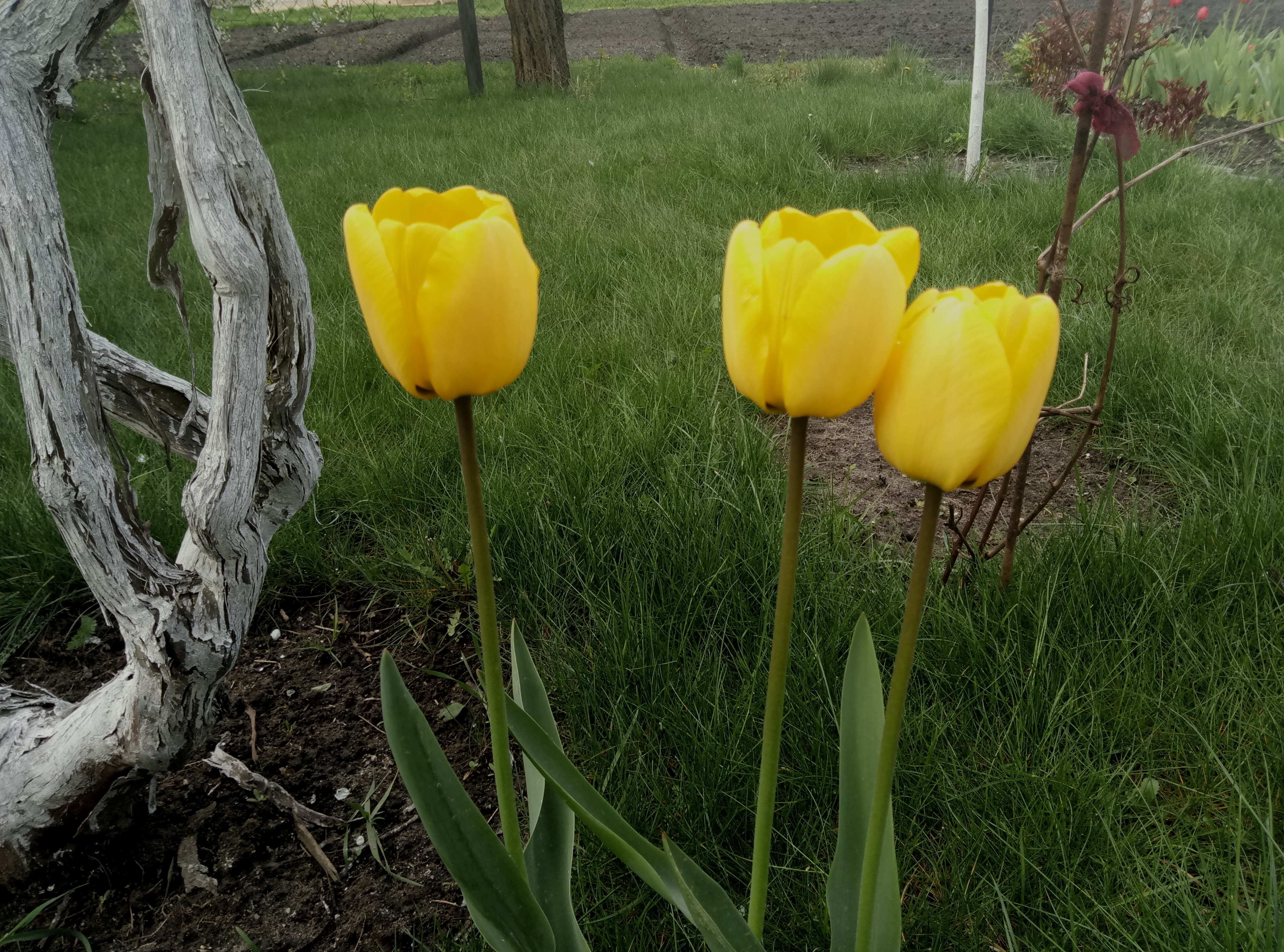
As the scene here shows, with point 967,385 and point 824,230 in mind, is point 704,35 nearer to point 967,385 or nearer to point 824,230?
point 824,230

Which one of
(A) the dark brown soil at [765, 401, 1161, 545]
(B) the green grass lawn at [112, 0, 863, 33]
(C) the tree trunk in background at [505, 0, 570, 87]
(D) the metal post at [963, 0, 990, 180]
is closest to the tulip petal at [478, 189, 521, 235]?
(A) the dark brown soil at [765, 401, 1161, 545]

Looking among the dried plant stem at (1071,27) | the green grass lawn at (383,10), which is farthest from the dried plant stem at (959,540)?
the green grass lawn at (383,10)

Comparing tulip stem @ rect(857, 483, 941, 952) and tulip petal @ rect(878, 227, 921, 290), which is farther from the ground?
tulip petal @ rect(878, 227, 921, 290)

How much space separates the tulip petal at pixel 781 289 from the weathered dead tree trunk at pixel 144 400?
833mm

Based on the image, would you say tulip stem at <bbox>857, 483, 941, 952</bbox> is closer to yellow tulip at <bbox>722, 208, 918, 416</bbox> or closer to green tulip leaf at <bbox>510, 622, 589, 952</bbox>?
yellow tulip at <bbox>722, 208, 918, 416</bbox>

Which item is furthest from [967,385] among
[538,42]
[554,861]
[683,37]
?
[683,37]

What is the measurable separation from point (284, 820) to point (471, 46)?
24.4 ft

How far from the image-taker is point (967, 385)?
→ 53cm

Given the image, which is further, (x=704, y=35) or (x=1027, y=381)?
(x=704, y=35)

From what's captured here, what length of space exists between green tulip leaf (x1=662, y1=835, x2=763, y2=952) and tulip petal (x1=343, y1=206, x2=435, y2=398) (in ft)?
1.39

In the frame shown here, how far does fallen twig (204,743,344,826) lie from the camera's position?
134 cm

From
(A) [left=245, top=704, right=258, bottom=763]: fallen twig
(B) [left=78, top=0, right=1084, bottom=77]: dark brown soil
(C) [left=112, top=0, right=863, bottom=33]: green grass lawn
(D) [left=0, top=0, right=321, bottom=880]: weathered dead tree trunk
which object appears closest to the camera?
(D) [left=0, top=0, right=321, bottom=880]: weathered dead tree trunk

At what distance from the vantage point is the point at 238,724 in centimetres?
154

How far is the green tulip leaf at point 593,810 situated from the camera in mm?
730
